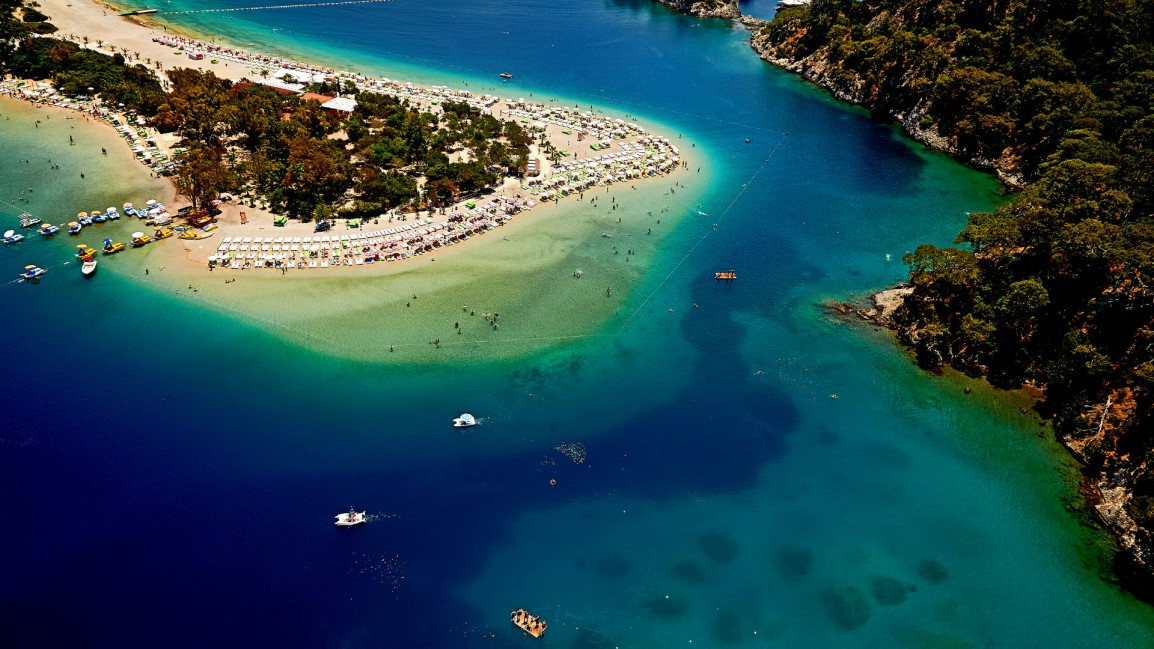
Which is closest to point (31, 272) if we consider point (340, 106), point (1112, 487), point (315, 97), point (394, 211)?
point (394, 211)

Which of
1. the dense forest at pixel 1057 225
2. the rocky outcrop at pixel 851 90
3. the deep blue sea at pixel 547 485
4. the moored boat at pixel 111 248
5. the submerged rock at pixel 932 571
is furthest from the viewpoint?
the rocky outcrop at pixel 851 90

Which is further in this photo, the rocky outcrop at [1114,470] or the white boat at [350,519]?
the rocky outcrop at [1114,470]

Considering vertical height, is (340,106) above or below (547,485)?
above

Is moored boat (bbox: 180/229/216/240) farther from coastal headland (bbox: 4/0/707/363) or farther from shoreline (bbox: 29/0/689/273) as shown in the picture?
shoreline (bbox: 29/0/689/273)

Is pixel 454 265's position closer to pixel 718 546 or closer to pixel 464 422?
pixel 464 422

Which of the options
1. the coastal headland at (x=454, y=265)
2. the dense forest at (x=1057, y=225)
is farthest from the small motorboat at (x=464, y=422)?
the dense forest at (x=1057, y=225)

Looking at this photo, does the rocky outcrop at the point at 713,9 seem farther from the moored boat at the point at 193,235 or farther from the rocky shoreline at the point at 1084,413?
the moored boat at the point at 193,235

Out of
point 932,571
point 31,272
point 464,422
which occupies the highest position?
point 31,272

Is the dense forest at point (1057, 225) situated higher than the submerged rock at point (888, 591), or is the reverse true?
the dense forest at point (1057, 225)
